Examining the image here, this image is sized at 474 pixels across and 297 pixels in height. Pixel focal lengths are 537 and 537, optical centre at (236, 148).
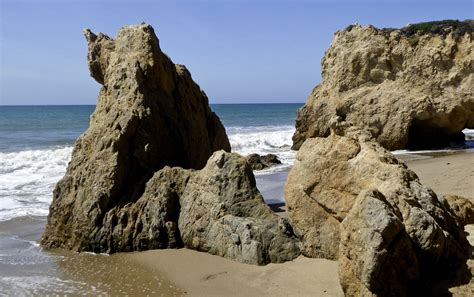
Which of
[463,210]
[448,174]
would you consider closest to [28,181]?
[448,174]

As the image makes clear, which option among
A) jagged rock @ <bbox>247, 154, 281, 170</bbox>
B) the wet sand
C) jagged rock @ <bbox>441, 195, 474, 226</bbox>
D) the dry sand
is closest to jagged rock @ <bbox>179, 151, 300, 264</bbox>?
the dry sand

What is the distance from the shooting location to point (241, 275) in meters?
7.25

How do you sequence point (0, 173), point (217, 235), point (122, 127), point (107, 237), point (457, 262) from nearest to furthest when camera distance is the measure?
point (457, 262)
point (217, 235)
point (107, 237)
point (122, 127)
point (0, 173)

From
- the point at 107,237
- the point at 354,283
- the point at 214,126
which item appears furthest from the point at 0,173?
the point at 354,283

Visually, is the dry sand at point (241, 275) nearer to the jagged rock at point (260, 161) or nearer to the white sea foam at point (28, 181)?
the white sea foam at point (28, 181)

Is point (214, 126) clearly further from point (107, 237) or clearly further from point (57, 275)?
point (57, 275)

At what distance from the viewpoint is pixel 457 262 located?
19.6 feet

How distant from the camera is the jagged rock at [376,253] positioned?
17.3ft

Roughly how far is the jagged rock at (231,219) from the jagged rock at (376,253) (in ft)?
6.54

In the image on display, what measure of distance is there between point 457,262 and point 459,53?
68.3ft

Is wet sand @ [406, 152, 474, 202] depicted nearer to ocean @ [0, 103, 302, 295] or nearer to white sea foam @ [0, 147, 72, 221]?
ocean @ [0, 103, 302, 295]

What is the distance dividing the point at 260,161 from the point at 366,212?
14.6 m

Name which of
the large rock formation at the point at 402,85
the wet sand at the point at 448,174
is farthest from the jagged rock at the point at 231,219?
the large rock formation at the point at 402,85

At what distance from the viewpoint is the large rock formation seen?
23.4m
